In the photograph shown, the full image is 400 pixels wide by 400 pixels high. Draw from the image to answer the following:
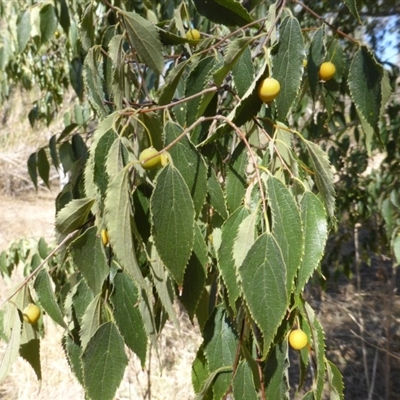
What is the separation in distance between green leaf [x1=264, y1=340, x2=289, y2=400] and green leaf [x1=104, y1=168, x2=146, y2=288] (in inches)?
8.5

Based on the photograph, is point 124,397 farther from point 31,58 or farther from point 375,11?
point 375,11

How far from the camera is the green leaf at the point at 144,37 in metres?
0.78

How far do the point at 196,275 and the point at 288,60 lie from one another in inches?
12.1

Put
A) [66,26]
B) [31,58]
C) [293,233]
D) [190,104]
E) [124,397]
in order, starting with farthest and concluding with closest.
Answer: [124,397]
[31,58]
[66,26]
[190,104]
[293,233]

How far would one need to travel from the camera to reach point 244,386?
0.61 m

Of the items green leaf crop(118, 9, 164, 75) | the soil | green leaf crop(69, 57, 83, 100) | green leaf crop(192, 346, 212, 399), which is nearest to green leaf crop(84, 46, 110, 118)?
green leaf crop(118, 9, 164, 75)

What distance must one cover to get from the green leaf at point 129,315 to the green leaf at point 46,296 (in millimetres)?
131

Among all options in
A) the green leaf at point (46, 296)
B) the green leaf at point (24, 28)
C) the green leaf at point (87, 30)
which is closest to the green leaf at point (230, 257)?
the green leaf at point (46, 296)

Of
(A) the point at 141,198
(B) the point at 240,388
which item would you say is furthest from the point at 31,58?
(B) the point at 240,388

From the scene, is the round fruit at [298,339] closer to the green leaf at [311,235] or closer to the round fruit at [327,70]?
the green leaf at [311,235]

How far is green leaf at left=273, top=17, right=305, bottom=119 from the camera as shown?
653mm

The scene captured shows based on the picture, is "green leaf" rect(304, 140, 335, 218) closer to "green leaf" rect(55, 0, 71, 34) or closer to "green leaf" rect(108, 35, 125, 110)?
"green leaf" rect(108, 35, 125, 110)

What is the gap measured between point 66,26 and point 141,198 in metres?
0.90

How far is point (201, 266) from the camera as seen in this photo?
0.67m
